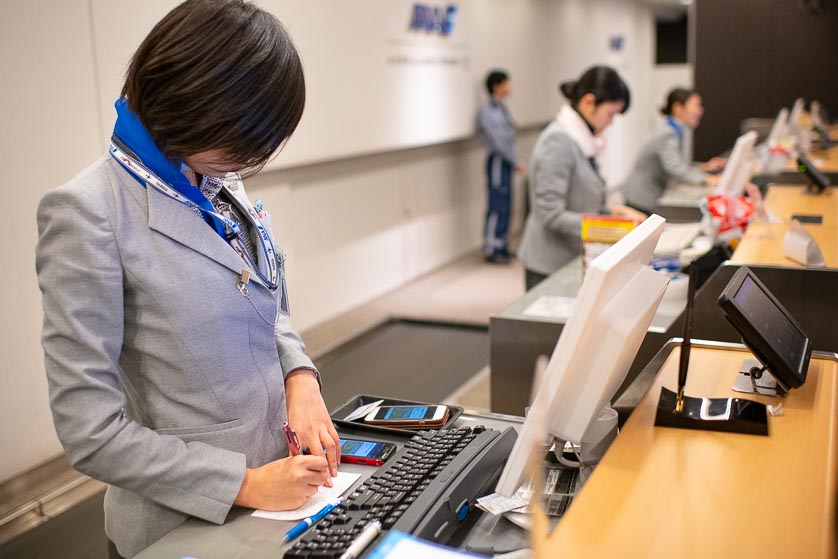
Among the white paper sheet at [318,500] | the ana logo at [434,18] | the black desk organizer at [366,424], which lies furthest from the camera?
the ana logo at [434,18]

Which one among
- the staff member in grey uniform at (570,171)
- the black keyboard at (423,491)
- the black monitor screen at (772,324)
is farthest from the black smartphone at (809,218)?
the black keyboard at (423,491)

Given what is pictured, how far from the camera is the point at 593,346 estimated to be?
1157 millimetres

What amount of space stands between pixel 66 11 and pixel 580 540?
3303 mm

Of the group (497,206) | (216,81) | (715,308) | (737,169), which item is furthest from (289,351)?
(497,206)

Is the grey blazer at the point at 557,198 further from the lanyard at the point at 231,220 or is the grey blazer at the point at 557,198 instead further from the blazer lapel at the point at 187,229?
the blazer lapel at the point at 187,229

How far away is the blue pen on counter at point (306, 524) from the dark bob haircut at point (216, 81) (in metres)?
0.56

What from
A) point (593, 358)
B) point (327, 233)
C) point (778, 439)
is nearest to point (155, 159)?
point (593, 358)

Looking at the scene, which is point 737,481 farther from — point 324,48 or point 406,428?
point 324,48

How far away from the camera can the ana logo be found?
21.0 feet

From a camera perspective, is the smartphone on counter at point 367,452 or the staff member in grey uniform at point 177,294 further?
the smartphone on counter at point 367,452

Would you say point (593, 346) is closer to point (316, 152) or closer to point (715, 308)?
point (715, 308)

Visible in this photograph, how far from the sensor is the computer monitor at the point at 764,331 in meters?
1.49

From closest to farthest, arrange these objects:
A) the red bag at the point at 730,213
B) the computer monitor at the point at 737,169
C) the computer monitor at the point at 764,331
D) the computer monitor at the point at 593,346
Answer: the computer monitor at the point at 593,346, the computer monitor at the point at 764,331, the red bag at the point at 730,213, the computer monitor at the point at 737,169

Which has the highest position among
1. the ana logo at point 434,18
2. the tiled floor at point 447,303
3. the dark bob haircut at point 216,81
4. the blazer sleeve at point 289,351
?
the ana logo at point 434,18
